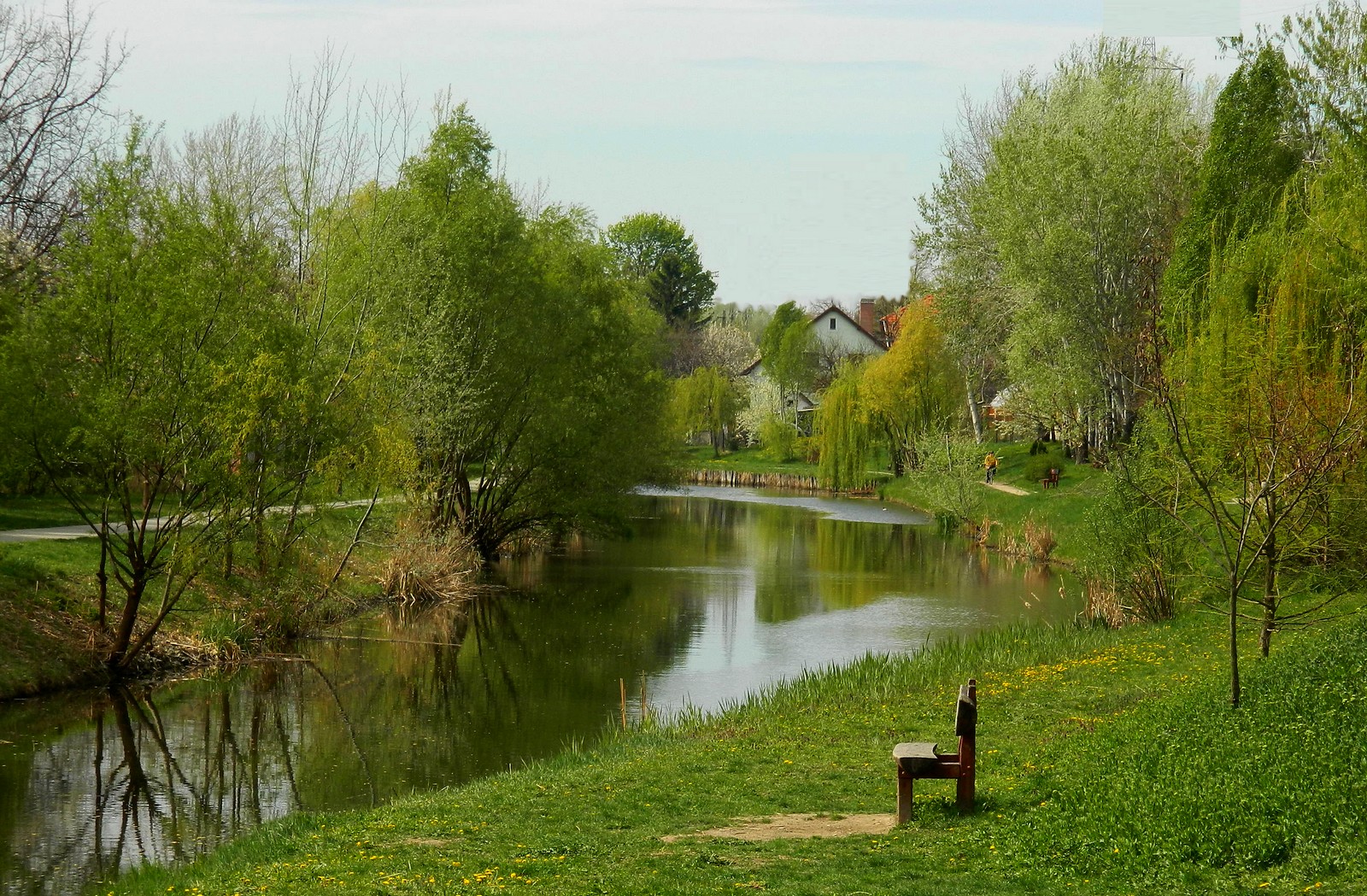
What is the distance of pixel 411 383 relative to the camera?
2975 centimetres

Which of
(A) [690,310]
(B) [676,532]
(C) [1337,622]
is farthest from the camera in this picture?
(A) [690,310]

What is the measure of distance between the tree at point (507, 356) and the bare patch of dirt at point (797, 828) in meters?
19.2

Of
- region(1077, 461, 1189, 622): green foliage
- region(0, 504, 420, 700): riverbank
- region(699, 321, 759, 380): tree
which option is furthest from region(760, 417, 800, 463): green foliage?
region(1077, 461, 1189, 622): green foliage

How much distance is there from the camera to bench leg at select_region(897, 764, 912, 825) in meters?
9.80

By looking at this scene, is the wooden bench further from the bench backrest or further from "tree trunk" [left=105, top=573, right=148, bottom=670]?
"tree trunk" [left=105, top=573, right=148, bottom=670]

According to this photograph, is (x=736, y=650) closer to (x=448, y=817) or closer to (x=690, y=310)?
(x=448, y=817)

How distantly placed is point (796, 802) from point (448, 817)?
3.05 metres

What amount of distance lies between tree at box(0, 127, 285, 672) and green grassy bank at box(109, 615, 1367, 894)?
8.65 meters

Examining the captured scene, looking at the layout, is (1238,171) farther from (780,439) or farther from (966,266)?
(780,439)

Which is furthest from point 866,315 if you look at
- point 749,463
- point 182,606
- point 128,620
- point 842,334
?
point 128,620

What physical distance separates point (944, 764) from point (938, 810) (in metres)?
0.54

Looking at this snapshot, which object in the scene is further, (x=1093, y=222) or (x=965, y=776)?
(x=1093, y=222)

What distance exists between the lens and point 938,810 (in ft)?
32.9

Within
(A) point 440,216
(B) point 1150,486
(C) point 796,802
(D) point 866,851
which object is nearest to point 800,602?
(B) point 1150,486
